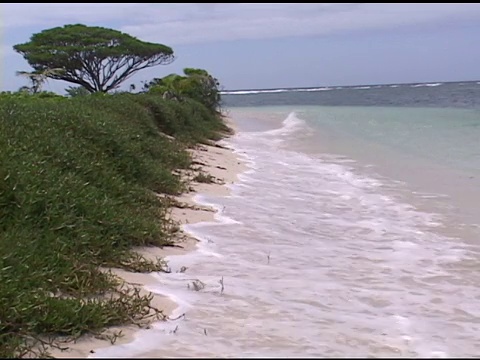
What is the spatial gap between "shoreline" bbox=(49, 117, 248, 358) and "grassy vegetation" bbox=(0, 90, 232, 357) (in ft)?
0.33

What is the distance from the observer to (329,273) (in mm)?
5785

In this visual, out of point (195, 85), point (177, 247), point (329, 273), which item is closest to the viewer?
point (329, 273)

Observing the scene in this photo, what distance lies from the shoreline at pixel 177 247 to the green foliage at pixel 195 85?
15328 mm

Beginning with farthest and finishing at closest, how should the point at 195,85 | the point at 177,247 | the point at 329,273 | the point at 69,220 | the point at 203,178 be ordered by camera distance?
the point at 195,85 → the point at 203,178 → the point at 177,247 → the point at 329,273 → the point at 69,220

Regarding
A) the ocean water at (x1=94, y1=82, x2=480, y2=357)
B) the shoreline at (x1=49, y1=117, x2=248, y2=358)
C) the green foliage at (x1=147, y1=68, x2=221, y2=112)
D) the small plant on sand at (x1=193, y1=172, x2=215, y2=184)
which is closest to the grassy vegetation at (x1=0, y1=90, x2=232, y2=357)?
the shoreline at (x1=49, y1=117, x2=248, y2=358)

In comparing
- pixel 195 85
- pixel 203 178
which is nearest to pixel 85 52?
pixel 195 85

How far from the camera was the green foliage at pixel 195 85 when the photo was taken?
29427 millimetres

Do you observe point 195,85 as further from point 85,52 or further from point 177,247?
point 177,247

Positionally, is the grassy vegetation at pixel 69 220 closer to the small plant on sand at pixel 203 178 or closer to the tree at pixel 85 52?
the small plant on sand at pixel 203 178

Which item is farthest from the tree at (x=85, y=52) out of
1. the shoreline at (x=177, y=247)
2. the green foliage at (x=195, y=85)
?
the shoreline at (x=177, y=247)

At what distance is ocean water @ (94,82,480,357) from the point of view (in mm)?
3928

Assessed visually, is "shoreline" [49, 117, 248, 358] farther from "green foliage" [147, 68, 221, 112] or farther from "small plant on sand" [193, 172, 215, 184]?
"green foliage" [147, 68, 221, 112]

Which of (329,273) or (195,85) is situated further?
(195,85)

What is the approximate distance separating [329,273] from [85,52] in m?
27.6
